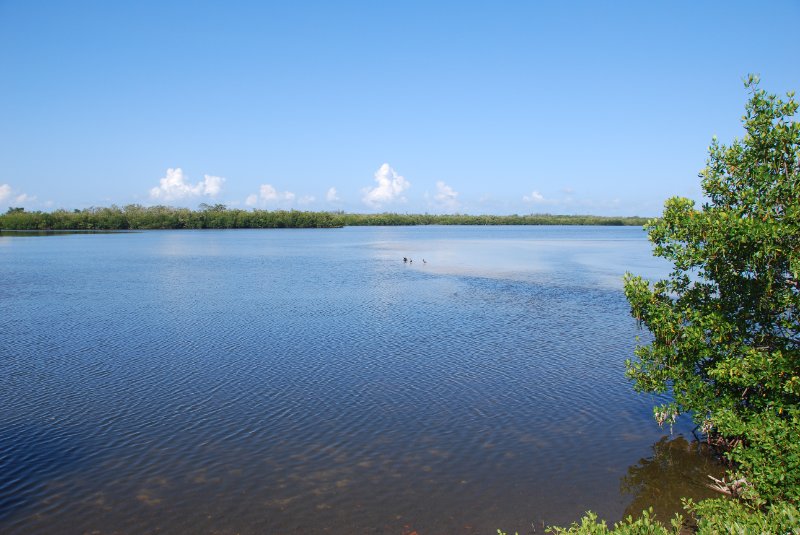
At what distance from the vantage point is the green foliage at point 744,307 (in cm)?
1069

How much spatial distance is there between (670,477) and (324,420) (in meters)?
8.67

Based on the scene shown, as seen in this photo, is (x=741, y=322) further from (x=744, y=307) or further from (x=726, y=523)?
(x=726, y=523)

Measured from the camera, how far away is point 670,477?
12.9 meters

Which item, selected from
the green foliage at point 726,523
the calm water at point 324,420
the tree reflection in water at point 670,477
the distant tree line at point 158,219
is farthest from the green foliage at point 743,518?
the distant tree line at point 158,219

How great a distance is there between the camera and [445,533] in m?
10.7

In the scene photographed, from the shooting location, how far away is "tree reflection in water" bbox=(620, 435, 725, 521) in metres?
11.9

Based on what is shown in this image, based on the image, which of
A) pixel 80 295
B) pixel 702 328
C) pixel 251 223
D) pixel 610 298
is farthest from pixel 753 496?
pixel 251 223

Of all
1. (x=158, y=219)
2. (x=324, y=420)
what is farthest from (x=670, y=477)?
(x=158, y=219)

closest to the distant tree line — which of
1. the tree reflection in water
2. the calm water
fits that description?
the calm water

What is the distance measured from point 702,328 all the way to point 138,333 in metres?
23.2

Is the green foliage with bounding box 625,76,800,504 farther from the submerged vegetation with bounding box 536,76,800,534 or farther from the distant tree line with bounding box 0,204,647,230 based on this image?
the distant tree line with bounding box 0,204,647,230

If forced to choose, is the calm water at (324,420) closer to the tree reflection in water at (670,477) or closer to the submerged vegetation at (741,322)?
the tree reflection in water at (670,477)

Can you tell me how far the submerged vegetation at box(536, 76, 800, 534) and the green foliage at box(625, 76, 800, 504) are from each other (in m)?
0.02

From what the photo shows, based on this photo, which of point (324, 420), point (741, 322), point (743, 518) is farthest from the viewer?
point (324, 420)
